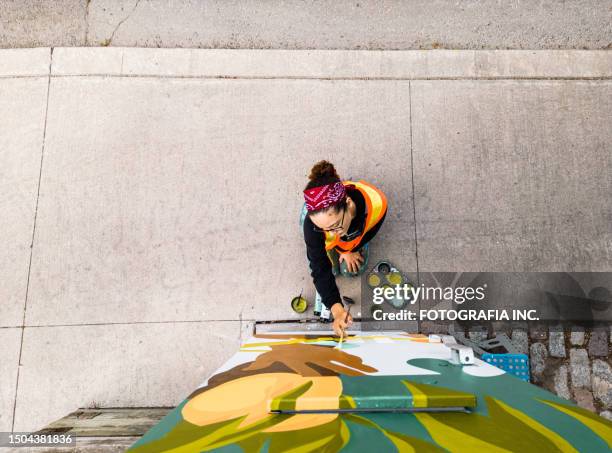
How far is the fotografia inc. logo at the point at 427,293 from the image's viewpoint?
9.35 feet

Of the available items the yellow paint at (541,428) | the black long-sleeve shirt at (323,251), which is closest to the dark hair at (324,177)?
Result: the black long-sleeve shirt at (323,251)

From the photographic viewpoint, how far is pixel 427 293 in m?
2.87

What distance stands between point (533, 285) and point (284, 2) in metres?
2.90

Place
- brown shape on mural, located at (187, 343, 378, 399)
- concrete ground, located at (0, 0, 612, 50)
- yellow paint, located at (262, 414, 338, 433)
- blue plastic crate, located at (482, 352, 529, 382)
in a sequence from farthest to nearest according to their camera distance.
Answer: concrete ground, located at (0, 0, 612, 50) < blue plastic crate, located at (482, 352, 529, 382) < brown shape on mural, located at (187, 343, 378, 399) < yellow paint, located at (262, 414, 338, 433)

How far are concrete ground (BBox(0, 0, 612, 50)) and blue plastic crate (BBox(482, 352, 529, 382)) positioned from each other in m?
2.34

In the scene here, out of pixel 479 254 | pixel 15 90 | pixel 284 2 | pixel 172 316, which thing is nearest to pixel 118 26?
pixel 15 90

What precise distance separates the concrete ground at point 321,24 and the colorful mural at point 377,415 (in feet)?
8.87

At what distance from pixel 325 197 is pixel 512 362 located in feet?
5.53

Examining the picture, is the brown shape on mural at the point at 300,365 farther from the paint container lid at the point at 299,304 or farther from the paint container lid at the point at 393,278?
the paint container lid at the point at 393,278

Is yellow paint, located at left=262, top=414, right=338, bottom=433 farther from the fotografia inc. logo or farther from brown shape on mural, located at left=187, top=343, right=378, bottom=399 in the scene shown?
the fotografia inc. logo

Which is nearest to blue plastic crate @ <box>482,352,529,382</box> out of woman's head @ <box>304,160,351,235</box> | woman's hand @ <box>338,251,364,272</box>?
woman's hand @ <box>338,251,364,272</box>

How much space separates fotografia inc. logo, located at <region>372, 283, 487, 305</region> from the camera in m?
2.85

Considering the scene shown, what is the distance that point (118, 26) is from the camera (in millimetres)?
3281

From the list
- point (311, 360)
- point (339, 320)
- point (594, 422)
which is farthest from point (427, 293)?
point (594, 422)
